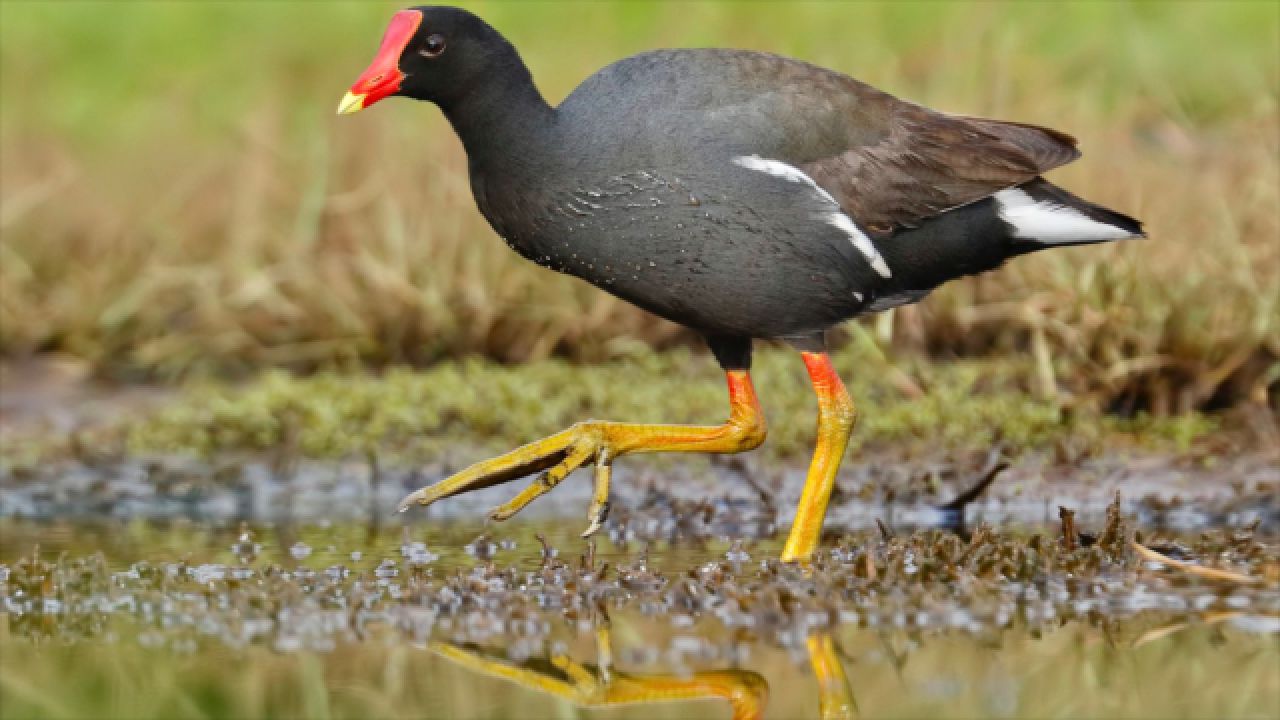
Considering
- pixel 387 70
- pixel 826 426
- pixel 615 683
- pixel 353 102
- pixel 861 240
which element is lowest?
pixel 615 683

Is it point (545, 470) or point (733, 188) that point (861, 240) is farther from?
point (545, 470)

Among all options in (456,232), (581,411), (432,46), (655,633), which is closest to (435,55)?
(432,46)

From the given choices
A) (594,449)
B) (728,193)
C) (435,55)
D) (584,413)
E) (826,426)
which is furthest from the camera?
(584,413)

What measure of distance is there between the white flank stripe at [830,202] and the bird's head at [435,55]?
805 mm

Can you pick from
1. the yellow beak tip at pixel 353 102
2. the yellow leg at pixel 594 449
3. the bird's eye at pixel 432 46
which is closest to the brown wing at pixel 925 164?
the yellow leg at pixel 594 449

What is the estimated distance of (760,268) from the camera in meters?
5.69

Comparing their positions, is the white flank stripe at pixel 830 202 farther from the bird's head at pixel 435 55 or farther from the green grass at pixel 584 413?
the green grass at pixel 584 413

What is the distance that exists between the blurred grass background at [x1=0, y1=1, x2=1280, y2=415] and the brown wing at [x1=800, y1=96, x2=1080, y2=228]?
1574mm

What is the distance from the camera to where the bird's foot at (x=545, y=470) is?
5871 millimetres

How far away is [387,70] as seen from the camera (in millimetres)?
5738

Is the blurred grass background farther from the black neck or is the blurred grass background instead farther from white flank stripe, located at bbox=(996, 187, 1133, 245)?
the black neck

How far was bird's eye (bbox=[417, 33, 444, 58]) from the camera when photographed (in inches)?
228

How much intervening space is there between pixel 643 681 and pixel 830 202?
195 cm

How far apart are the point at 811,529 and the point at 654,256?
978mm
